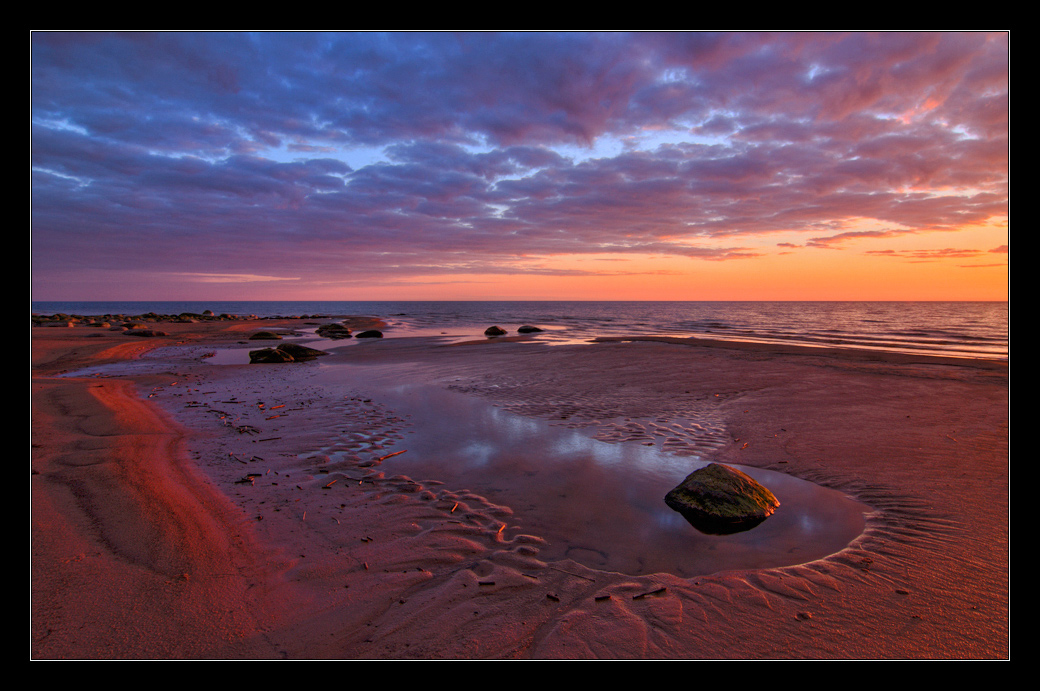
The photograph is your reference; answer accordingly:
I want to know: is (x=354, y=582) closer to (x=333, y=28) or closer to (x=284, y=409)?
(x=333, y=28)

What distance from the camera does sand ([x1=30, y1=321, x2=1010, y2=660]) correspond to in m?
3.14

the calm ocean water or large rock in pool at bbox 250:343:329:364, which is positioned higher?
the calm ocean water

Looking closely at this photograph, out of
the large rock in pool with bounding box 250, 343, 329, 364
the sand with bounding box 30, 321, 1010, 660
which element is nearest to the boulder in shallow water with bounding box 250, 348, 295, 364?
the large rock in pool with bounding box 250, 343, 329, 364

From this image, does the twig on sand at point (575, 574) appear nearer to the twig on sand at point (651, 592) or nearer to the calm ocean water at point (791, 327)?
the twig on sand at point (651, 592)

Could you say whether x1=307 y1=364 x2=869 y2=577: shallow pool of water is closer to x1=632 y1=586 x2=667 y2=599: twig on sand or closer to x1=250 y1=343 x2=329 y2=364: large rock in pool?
x1=632 y1=586 x2=667 y2=599: twig on sand

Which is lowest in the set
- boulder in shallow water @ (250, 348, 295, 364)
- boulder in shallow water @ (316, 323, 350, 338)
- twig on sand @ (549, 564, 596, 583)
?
twig on sand @ (549, 564, 596, 583)

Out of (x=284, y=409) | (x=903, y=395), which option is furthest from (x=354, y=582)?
(x=903, y=395)

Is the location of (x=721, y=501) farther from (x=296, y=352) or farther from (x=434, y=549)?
(x=296, y=352)

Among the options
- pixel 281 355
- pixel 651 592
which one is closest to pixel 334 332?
pixel 281 355

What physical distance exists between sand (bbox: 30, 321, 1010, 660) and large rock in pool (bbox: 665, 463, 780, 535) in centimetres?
89

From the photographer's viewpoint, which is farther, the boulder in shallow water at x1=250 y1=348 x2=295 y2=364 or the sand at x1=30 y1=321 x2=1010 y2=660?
the boulder in shallow water at x1=250 y1=348 x2=295 y2=364

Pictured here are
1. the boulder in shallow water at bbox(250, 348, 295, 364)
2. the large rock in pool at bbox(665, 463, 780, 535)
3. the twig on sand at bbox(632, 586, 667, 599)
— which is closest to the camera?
the twig on sand at bbox(632, 586, 667, 599)

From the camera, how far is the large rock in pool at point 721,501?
4984mm

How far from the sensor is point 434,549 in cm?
437
